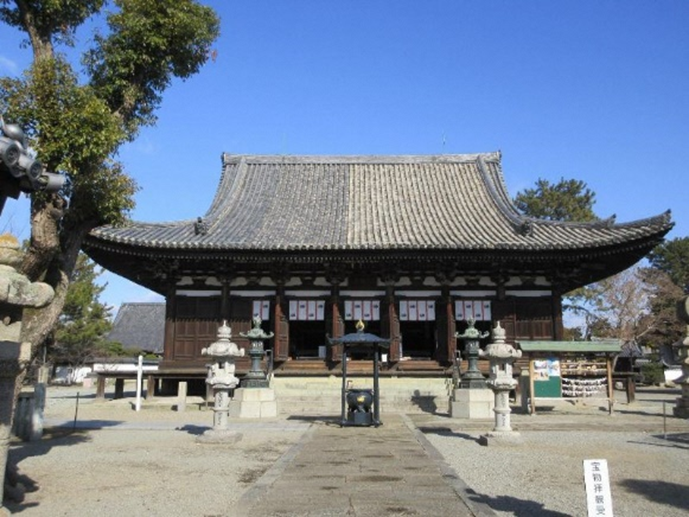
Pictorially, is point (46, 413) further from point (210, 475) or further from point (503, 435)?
point (503, 435)

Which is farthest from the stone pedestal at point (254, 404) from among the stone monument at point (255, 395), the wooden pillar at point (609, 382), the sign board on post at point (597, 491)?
the sign board on post at point (597, 491)

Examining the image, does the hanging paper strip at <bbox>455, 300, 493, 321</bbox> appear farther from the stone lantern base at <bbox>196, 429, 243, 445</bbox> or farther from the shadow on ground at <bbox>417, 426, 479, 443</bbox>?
the stone lantern base at <bbox>196, 429, 243, 445</bbox>

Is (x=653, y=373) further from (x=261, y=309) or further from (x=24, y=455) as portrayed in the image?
(x=24, y=455)

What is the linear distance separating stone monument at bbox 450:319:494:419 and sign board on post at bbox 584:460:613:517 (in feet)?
37.2

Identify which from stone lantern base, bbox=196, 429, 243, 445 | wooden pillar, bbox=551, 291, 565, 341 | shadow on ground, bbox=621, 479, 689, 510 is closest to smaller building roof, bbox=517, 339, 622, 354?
wooden pillar, bbox=551, 291, 565, 341

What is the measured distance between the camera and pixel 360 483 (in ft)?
25.7

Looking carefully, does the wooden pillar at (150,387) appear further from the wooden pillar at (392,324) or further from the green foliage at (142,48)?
the green foliage at (142,48)

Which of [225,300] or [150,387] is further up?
[225,300]

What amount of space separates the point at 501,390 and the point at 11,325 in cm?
897

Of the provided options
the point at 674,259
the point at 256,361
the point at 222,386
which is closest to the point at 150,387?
the point at 256,361

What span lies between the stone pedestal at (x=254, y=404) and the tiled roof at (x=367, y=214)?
5.43 metres

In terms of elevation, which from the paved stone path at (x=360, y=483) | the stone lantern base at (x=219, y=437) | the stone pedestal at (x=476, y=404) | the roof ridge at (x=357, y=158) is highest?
the roof ridge at (x=357, y=158)

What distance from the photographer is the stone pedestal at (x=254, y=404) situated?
655 inches

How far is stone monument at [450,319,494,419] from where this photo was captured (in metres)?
16.0
